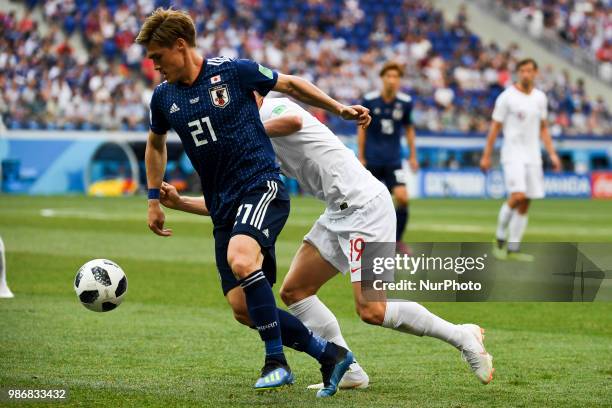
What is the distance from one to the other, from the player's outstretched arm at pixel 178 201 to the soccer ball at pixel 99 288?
33.7 inches

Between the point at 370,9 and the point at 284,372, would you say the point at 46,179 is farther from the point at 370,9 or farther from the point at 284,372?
the point at 284,372

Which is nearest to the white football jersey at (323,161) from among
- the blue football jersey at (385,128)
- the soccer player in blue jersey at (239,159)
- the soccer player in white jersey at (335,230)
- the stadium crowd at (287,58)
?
the soccer player in white jersey at (335,230)

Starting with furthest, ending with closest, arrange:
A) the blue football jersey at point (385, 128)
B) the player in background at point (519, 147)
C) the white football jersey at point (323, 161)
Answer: the blue football jersey at point (385, 128) → the player in background at point (519, 147) → the white football jersey at point (323, 161)

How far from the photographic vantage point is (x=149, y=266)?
13.5m

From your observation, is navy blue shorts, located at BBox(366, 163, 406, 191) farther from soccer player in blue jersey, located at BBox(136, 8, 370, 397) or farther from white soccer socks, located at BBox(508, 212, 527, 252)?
→ soccer player in blue jersey, located at BBox(136, 8, 370, 397)

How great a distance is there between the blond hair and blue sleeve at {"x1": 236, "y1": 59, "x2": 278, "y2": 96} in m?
0.36

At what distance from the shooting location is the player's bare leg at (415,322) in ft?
20.0

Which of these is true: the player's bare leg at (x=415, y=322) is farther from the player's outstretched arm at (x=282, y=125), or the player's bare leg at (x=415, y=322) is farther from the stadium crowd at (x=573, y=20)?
the stadium crowd at (x=573, y=20)

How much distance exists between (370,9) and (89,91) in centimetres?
1318

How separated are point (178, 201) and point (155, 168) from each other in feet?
0.96

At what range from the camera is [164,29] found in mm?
5703

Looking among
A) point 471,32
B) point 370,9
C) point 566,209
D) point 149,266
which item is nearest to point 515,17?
point 471,32

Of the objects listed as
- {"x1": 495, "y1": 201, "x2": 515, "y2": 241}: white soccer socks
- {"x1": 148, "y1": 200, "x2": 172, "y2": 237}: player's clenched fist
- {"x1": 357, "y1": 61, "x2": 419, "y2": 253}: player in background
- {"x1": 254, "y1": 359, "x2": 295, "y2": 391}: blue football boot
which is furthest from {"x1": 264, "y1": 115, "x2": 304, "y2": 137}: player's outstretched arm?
{"x1": 495, "y1": 201, "x2": 515, "y2": 241}: white soccer socks

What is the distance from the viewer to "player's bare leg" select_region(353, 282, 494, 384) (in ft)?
20.0
